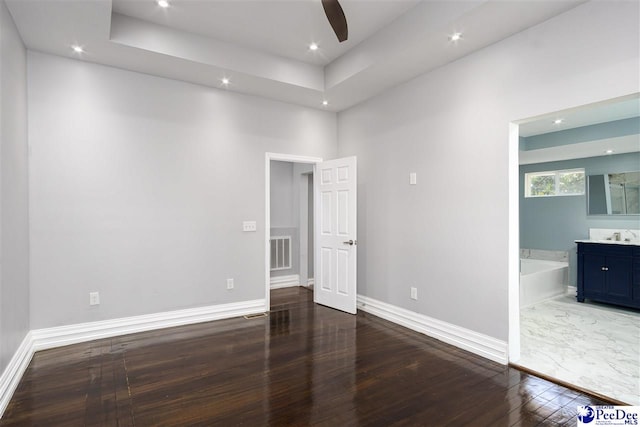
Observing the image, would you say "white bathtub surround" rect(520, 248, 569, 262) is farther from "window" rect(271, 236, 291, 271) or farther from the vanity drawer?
"window" rect(271, 236, 291, 271)

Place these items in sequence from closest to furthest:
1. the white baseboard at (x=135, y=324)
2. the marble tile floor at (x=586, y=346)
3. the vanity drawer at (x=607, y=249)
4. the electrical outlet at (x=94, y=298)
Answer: the marble tile floor at (x=586, y=346) → the white baseboard at (x=135, y=324) → the electrical outlet at (x=94, y=298) → the vanity drawer at (x=607, y=249)

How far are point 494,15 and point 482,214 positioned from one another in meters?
1.68

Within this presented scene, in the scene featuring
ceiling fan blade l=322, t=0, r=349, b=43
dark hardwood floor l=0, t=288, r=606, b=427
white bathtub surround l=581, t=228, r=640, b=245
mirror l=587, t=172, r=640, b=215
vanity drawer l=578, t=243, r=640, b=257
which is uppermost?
ceiling fan blade l=322, t=0, r=349, b=43

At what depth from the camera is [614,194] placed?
17.1ft

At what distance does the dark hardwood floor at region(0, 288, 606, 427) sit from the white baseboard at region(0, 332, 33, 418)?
5 centimetres

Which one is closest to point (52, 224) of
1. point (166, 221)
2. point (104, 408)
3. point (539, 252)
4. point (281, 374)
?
point (166, 221)

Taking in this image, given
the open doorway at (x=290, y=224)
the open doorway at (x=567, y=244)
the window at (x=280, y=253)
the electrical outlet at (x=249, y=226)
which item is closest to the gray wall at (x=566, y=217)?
the open doorway at (x=567, y=244)

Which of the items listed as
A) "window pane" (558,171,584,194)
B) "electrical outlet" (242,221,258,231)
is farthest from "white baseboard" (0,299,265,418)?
"window pane" (558,171,584,194)

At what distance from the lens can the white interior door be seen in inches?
175

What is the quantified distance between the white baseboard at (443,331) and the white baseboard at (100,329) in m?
1.58

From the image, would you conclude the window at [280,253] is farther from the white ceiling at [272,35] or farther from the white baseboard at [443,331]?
the white ceiling at [272,35]

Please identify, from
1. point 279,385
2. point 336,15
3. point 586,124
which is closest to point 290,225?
point 279,385

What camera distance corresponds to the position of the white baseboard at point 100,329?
2.56m

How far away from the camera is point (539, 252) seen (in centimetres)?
611
